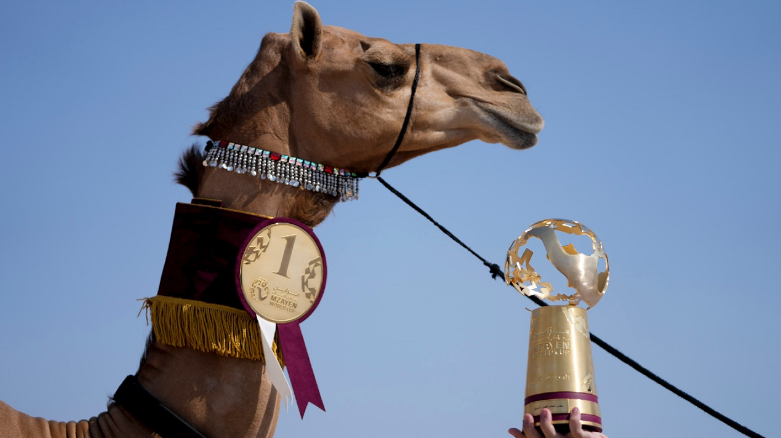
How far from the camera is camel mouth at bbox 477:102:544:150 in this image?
4320 millimetres

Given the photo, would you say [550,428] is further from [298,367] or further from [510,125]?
[510,125]

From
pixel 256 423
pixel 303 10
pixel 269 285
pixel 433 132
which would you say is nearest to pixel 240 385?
pixel 256 423

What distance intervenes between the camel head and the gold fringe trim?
589 mm

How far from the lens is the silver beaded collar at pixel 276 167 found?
4.02 m

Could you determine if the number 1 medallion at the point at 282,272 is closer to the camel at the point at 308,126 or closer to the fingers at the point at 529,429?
the camel at the point at 308,126

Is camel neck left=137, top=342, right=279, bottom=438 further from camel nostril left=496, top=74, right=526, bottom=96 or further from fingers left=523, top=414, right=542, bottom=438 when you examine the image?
camel nostril left=496, top=74, right=526, bottom=96

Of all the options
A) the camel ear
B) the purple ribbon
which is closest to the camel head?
the camel ear

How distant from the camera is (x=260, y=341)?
12.4 ft

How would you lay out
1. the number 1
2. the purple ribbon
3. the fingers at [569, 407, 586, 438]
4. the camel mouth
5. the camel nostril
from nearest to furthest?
the fingers at [569, 407, 586, 438] → the purple ribbon → the number 1 → the camel mouth → the camel nostril

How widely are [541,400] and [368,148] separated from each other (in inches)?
82.1

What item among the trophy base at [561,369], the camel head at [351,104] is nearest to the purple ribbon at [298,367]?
the camel head at [351,104]

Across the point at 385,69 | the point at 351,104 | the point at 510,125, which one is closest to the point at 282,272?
the point at 351,104

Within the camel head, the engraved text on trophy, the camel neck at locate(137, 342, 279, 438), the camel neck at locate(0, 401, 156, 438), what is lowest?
the camel neck at locate(0, 401, 156, 438)

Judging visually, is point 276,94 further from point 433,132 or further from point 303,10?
point 433,132
